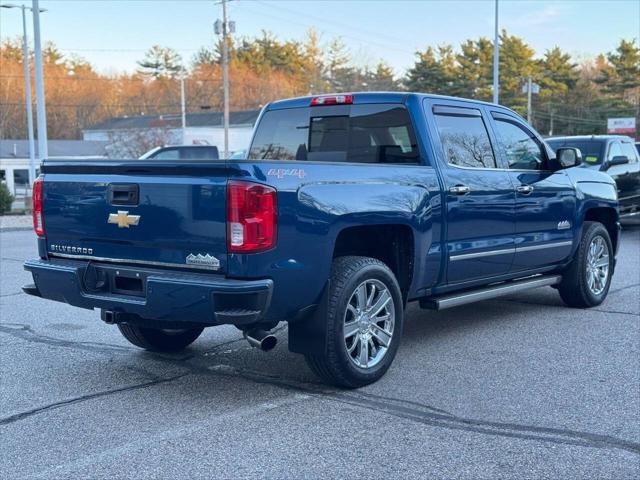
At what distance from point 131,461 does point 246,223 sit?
1422 millimetres

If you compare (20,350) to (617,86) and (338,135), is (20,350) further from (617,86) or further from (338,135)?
(617,86)

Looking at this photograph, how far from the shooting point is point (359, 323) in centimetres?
517

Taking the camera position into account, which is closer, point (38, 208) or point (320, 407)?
point (320, 407)

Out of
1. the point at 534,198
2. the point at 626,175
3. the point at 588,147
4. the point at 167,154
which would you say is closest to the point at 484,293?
the point at 534,198

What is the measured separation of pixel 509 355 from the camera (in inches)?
238

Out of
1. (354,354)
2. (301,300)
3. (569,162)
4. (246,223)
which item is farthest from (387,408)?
→ (569,162)

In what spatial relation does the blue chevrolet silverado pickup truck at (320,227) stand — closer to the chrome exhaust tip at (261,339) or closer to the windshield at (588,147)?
the chrome exhaust tip at (261,339)

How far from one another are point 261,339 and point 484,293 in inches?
97.9

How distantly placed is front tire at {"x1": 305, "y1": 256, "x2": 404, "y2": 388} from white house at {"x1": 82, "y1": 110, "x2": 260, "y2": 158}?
44.0 m

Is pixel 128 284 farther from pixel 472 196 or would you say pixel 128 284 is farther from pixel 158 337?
pixel 472 196

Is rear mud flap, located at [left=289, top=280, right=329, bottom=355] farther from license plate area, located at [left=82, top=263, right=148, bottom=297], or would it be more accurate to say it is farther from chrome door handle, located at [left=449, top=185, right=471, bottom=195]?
chrome door handle, located at [left=449, top=185, right=471, bottom=195]

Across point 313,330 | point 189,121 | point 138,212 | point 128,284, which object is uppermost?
point 189,121

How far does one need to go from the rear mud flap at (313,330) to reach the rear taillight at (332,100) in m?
2.04

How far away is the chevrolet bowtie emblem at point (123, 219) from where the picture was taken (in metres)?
4.74
